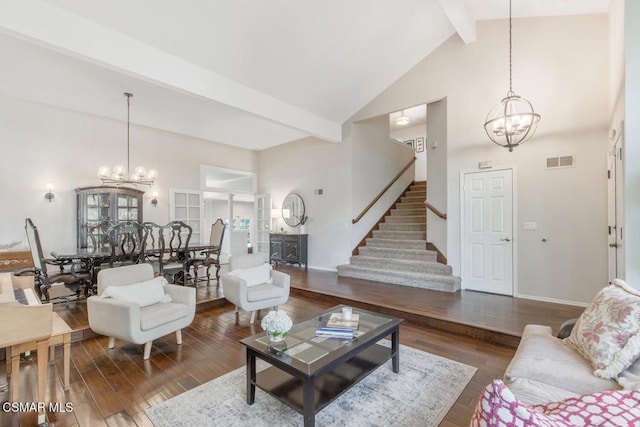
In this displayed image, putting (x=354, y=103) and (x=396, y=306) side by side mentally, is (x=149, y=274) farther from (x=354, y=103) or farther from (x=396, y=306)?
(x=354, y=103)

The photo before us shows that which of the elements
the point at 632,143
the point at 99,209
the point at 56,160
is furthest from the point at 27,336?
the point at 56,160

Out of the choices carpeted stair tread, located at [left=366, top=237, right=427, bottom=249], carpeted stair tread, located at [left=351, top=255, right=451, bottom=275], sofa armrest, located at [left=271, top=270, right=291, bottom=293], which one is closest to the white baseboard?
carpeted stair tread, located at [left=351, top=255, right=451, bottom=275]

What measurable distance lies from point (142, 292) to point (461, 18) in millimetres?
5546

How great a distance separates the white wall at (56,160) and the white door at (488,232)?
6.16m

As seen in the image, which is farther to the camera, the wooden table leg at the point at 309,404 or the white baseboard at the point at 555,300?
the white baseboard at the point at 555,300

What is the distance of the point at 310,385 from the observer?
69.4 inches

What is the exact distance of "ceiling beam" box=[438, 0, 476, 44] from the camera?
13.6ft

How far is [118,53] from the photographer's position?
329cm

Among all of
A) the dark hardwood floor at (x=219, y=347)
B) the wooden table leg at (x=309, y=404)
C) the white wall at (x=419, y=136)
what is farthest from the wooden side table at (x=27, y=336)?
the white wall at (x=419, y=136)

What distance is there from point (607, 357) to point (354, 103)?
553cm

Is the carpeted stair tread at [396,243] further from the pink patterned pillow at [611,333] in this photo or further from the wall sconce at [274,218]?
the pink patterned pillow at [611,333]

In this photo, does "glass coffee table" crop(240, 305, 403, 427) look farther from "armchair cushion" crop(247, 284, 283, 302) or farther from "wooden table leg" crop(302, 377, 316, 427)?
"armchair cushion" crop(247, 284, 283, 302)

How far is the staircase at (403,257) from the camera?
16.7ft

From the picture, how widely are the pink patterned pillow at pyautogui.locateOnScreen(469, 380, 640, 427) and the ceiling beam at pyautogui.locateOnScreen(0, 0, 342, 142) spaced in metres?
4.29
